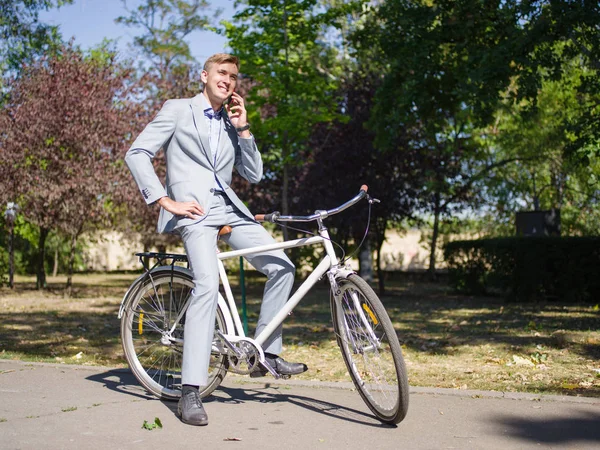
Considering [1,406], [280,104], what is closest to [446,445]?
[1,406]

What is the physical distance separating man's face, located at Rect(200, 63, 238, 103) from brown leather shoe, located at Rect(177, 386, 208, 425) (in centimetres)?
180

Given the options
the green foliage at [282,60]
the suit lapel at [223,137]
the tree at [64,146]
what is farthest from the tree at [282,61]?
the suit lapel at [223,137]

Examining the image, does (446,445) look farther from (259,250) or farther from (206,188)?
(206,188)

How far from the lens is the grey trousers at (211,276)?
449 centimetres

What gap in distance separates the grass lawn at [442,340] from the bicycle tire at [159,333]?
4.36 feet

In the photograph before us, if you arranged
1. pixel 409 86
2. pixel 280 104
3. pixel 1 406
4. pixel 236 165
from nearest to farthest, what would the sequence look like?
pixel 1 406, pixel 236 165, pixel 409 86, pixel 280 104

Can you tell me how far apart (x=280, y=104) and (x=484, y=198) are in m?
15.4

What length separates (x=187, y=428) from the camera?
4203 mm

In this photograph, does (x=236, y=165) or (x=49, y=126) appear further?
(x=49, y=126)

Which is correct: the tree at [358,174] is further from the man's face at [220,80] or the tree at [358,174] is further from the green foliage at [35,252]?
the green foliage at [35,252]

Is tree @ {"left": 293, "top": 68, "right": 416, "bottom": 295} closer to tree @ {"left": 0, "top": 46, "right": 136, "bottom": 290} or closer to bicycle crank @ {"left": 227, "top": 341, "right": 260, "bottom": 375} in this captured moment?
tree @ {"left": 0, "top": 46, "right": 136, "bottom": 290}

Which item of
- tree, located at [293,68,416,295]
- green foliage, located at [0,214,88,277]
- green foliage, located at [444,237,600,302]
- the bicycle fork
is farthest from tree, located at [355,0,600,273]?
green foliage, located at [0,214,88,277]

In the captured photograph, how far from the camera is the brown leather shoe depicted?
425 cm

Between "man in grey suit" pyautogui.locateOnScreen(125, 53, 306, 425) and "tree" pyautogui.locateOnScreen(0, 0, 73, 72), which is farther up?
"tree" pyautogui.locateOnScreen(0, 0, 73, 72)
